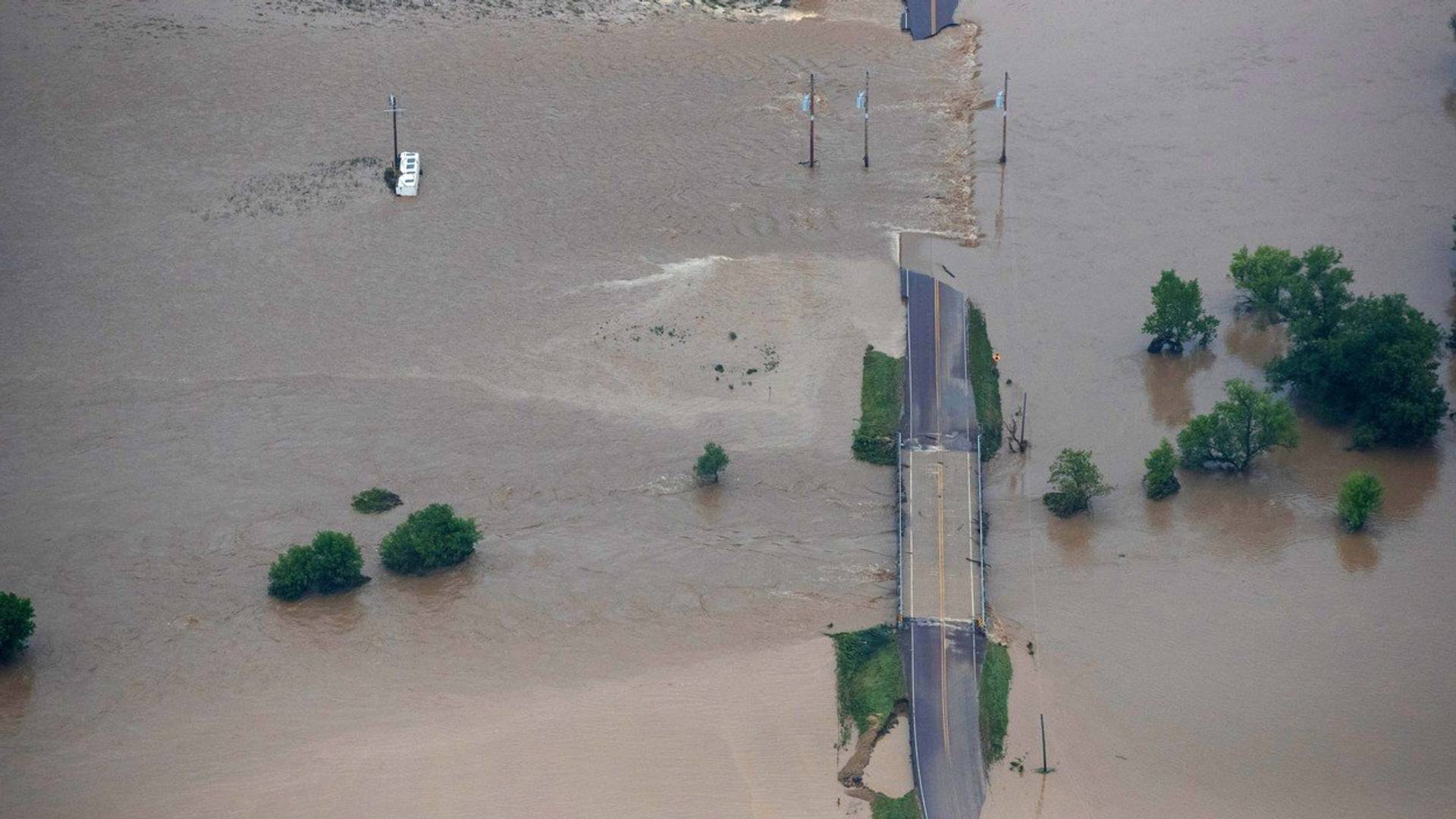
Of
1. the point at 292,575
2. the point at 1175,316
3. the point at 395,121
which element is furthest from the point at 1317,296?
the point at 292,575

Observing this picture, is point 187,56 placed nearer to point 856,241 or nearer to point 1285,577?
point 856,241

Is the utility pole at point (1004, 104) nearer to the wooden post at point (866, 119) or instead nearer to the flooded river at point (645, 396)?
the flooded river at point (645, 396)

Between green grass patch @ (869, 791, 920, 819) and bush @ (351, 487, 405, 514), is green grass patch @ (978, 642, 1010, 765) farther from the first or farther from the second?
bush @ (351, 487, 405, 514)

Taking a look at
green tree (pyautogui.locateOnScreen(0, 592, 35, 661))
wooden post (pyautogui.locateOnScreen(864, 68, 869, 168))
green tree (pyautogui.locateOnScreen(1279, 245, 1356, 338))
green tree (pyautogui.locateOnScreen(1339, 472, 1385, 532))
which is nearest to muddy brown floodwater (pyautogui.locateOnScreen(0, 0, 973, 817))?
green tree (pyautogui.locateOnScreen(0, 592, 35, 661))

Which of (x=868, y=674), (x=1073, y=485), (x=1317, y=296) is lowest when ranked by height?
(x=868, y=674)

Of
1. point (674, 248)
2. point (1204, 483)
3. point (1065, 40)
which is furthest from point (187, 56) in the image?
point (1204, 483)

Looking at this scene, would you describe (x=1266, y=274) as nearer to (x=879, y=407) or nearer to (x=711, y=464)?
(x=879, y=407)

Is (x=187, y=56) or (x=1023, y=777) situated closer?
(x=1023, y=777)
